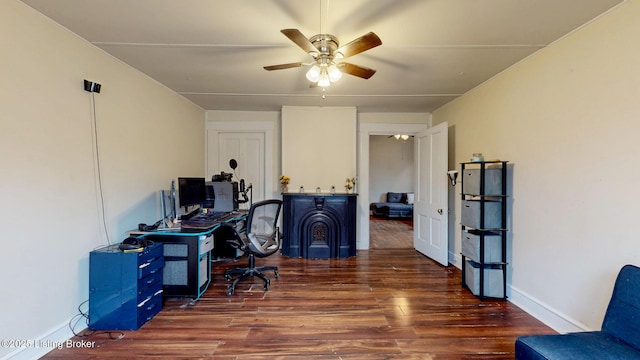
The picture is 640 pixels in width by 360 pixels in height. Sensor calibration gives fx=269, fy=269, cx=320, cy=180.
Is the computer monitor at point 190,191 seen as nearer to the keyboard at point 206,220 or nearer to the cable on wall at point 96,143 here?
the keyboard at point 206,220

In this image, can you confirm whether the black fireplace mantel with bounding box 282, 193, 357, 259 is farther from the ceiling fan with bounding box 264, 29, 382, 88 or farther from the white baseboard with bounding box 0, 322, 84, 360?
the white baseboard with bounding box 0, 322, 84, 360

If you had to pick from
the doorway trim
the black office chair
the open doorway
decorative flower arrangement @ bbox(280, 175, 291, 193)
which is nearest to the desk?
the black office chair

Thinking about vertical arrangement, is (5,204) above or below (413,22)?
below

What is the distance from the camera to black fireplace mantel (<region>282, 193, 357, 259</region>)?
14.2ft

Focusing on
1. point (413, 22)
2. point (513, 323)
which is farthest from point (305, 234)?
point (413, 22)

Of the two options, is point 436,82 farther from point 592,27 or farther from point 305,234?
point 305,234

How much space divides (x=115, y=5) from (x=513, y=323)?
4.04 m

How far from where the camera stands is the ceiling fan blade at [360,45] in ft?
5.76

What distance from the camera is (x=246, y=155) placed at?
16.1 ft

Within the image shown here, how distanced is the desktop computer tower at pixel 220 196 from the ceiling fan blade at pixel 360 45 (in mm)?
2511

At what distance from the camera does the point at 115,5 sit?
1.85 metres

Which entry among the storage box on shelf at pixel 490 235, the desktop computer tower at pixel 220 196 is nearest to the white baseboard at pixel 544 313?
the storage box on shelf at pixel 490 235

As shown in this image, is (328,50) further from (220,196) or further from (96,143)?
(220,196)

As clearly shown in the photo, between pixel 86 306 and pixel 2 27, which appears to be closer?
pixel 2 27
